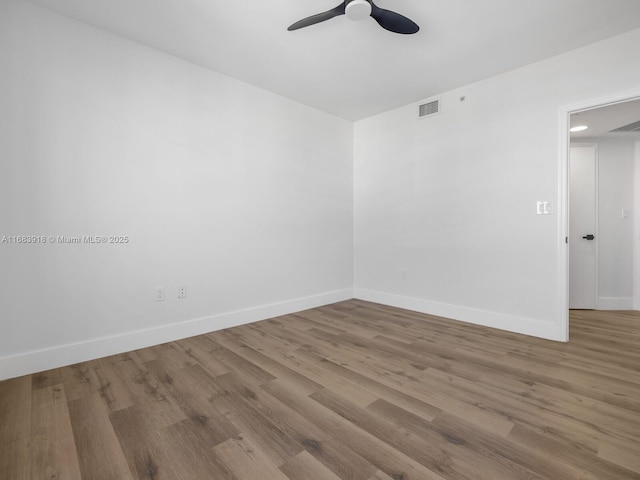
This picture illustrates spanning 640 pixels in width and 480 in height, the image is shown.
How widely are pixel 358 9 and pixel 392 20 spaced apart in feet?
0.91

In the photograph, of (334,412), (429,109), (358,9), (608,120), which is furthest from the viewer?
(429,109)

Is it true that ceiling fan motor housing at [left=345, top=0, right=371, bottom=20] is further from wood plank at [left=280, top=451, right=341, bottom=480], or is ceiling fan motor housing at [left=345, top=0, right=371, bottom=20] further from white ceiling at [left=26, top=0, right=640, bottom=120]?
wood plank at [left=280, top=451, right=341, bottom=480]

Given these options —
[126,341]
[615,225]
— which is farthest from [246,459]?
[615,225]

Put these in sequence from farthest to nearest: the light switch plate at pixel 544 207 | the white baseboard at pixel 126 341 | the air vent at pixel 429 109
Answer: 1. the air vent at pixel 429 109
2. the light switch plate at pixel 544 207
3. the white baseboard at pixel 126 341

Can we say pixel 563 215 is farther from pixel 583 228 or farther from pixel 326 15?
pixel 326 15

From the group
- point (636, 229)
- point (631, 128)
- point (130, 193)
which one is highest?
point (631, 128)

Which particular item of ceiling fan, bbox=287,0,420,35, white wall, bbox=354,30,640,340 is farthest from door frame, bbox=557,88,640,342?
ceiling fan, bbox=287,0,420,35

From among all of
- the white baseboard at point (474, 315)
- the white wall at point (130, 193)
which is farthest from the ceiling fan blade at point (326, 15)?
the white baseboard at point (474, 315)

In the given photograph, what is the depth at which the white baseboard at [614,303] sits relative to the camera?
4.18m

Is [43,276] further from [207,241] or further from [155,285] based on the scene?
[207,241]

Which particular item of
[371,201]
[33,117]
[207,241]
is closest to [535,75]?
[371,201]

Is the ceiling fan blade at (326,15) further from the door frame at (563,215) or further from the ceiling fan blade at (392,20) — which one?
the door frame at (563,215)

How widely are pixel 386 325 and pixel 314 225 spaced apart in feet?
5.36

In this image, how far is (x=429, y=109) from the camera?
379cm
